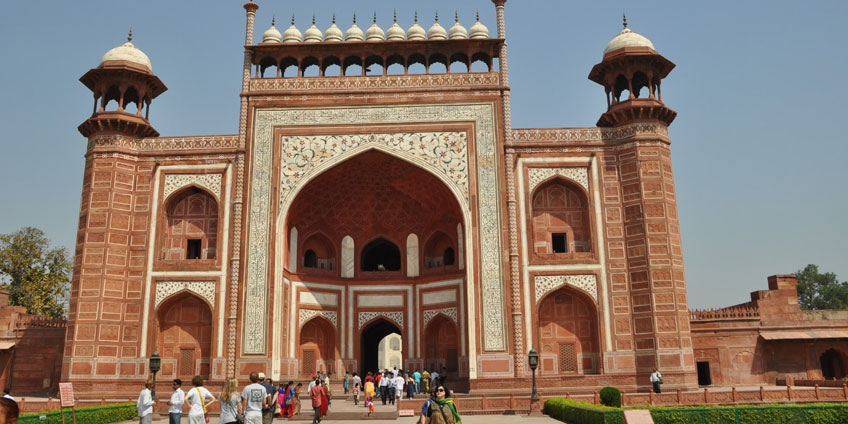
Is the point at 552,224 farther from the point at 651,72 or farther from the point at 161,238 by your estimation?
the point at 161,238

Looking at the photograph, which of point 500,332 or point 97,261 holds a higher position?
point 97,261

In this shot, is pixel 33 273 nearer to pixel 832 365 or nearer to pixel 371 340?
pixel 371 340

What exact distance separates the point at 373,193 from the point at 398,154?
2.63 m

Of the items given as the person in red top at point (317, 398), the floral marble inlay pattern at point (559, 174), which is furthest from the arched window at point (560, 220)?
the person in red top at point (317, 398)

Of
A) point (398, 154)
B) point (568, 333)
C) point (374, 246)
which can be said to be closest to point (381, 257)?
point (374, 246)

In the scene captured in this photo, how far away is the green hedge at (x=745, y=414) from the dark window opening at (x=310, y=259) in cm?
1346

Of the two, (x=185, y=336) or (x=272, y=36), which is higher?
(x=272, y=36)

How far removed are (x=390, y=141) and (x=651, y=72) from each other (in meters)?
8.19

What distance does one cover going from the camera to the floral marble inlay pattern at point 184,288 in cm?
1973

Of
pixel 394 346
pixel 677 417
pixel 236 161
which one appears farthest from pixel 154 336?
pixel 394 346

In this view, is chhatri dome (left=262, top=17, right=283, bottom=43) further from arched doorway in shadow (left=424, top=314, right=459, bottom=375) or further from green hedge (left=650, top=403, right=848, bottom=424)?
green hedge (left=650, top=403, right=848, bottom=424)

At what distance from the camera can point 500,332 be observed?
18922 mm

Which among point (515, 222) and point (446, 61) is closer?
point (515, 222)

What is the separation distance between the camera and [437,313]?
2172 cm
